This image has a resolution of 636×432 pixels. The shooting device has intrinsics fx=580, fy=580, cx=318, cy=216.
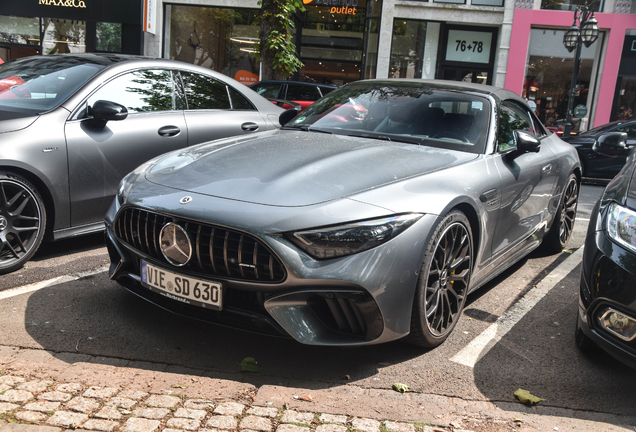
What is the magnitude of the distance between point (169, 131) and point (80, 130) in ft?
2.60

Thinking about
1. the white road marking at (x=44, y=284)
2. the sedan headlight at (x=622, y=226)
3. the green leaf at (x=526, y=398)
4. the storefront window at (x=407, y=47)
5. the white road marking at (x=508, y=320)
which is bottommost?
the white road marking at (x=44, y=284)

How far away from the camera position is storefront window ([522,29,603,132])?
1900 cm

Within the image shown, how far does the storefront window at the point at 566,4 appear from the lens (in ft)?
61.1

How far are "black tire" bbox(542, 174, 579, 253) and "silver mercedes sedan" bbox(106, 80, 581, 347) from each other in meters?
1.34

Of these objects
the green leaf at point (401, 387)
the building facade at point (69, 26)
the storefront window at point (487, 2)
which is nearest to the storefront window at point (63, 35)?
the building facade at point (69, 26)

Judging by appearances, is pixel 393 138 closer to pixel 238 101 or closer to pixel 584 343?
pixel 584 343

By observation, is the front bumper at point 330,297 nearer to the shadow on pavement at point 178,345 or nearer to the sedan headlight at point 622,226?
the shadow on pavement at point 178,345

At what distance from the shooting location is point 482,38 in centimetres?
1942

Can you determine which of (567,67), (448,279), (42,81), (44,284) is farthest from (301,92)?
(448,279)

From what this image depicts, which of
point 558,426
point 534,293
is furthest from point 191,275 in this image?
point 534,293

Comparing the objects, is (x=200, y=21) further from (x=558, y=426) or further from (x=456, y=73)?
(x=558, y=426)

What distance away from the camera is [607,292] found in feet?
8.84

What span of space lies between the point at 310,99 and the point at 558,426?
11717mm

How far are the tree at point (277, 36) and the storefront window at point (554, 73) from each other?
9733 mm
